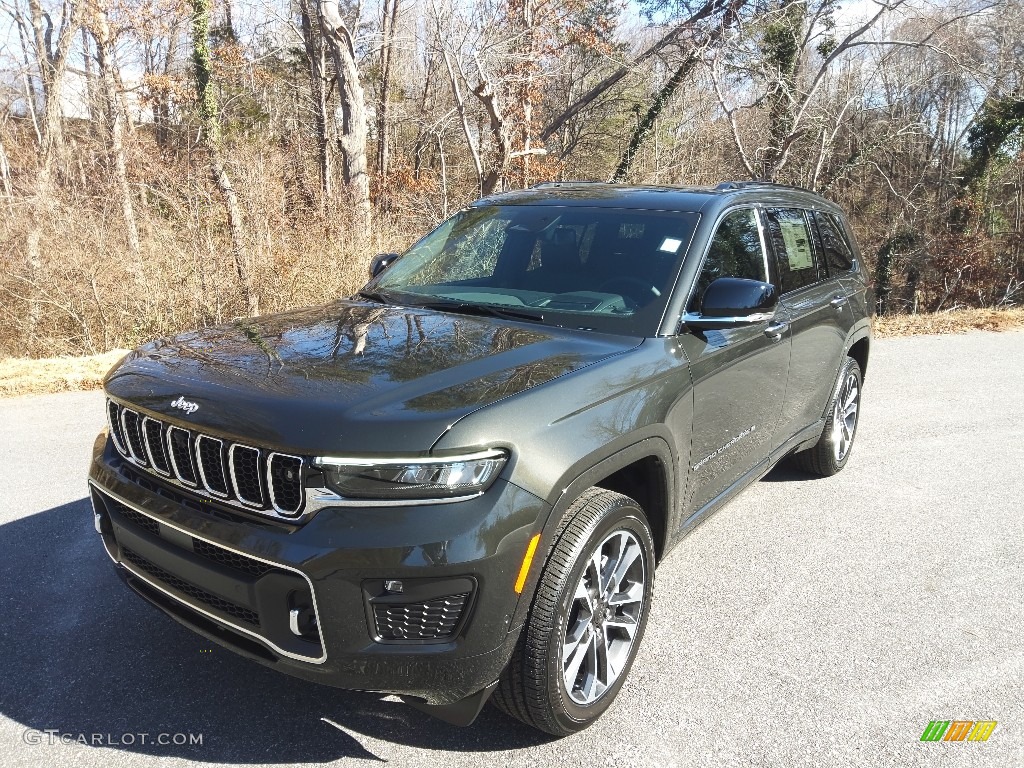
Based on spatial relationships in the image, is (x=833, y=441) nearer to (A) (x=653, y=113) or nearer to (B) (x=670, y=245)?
(B) (x=670, y=245)

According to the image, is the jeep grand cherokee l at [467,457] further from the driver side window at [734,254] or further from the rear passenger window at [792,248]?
the rear passenger window at [792,248]

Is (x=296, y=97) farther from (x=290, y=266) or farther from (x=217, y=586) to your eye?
(x=217, y=586)

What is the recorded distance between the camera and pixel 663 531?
10.3 ft

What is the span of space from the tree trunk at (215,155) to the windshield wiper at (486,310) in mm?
8137

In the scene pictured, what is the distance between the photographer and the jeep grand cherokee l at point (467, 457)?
7.18 ft

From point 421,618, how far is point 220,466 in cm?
78

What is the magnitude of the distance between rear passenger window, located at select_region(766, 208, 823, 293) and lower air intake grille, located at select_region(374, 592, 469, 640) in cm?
279

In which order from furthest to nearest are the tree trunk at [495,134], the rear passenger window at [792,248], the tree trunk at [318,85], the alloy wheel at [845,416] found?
the tree trunk at [318,85], the tree trunk at [495,134], the alloy wheel at [845,416], the rear passenger window at [792,248]

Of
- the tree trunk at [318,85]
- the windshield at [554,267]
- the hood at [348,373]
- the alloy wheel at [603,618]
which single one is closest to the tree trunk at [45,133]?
the tree trunk at [318,85]

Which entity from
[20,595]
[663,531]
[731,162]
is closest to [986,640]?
[663,531]

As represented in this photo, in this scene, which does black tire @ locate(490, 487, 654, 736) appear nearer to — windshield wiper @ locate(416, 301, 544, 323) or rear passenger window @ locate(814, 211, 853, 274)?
windshield wiper @ locate(416, 301, 544, 323)

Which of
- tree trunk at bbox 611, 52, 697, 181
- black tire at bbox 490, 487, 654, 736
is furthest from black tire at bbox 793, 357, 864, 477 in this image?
Result: tree trunk at bbox 611, 52, 697, 181

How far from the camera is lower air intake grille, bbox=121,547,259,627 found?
7.68ft

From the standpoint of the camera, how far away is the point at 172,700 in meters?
2.81
